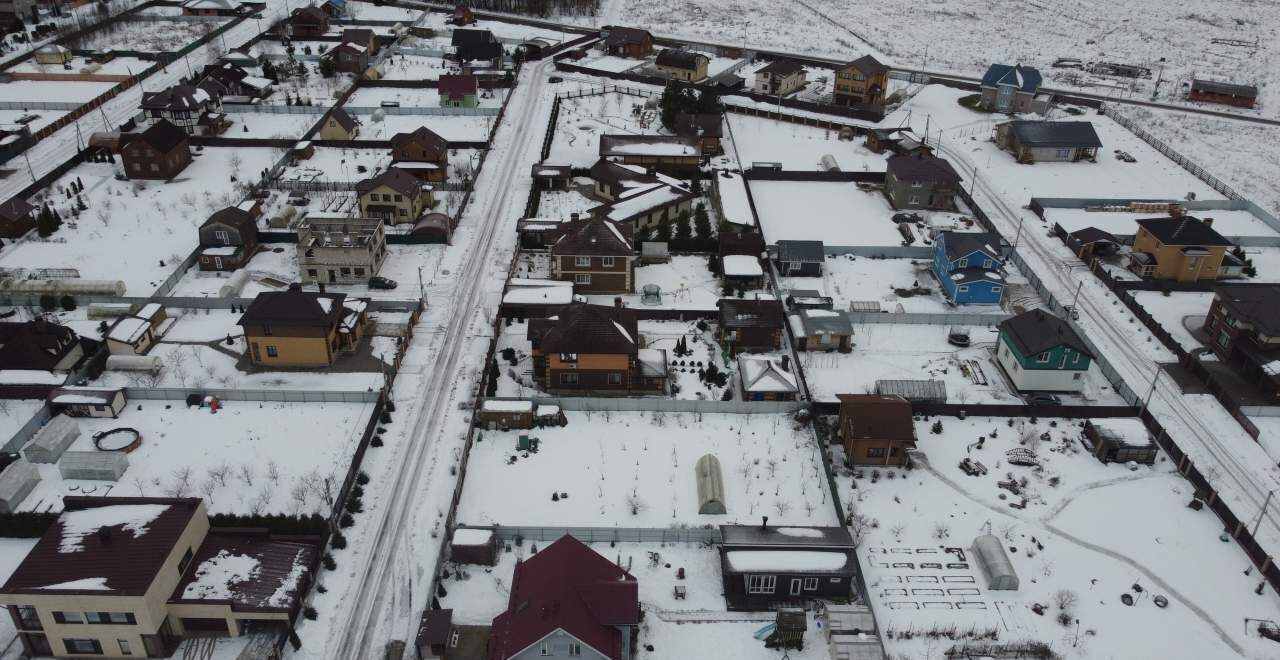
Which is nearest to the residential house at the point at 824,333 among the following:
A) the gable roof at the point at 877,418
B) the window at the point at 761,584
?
the gable roof at the point at 877,418

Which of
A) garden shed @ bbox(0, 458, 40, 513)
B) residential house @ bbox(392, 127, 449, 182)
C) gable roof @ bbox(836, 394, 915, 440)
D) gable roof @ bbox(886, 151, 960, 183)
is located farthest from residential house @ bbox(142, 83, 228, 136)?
gable roof @ bbox(836, 394, 915, 440)

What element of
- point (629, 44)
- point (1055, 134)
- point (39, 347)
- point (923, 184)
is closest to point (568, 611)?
point (39, 347)

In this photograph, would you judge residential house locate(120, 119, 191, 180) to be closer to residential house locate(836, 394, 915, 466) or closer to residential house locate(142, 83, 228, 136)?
residential house locate(142, 83, 228, 136)

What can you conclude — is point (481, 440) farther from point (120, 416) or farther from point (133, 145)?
point (133, 145)

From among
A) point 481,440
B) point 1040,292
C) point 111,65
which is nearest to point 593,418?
point 481,440

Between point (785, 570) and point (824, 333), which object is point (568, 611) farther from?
point (824, 333)
